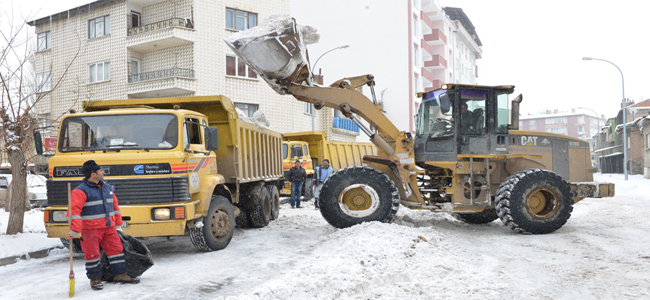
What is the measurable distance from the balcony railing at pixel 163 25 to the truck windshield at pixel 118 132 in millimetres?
19899

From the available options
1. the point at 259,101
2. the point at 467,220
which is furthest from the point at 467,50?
the point at 467,220

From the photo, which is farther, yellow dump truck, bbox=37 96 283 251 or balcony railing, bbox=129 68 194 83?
balcony railing, bbox=129 68 194 83

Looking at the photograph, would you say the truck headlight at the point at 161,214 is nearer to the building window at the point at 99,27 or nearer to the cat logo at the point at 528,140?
the cat logo at the point at 528,140

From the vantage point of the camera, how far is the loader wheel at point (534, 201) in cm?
1007

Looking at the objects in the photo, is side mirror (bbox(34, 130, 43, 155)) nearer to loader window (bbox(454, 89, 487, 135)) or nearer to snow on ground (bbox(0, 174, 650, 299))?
snow on ground (bbox(0, 174, 650, 299))

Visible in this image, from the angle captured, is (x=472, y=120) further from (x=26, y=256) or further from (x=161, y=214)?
(x=26, y=256)

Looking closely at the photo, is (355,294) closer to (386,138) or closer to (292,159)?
(386,138)

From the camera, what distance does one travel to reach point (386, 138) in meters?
11.1

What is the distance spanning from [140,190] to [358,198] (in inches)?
167

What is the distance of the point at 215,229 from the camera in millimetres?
8758

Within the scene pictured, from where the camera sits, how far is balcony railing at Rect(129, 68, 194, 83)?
27375mm

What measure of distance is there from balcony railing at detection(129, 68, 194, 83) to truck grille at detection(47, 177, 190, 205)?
2025cm

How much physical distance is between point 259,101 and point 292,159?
10.5 m

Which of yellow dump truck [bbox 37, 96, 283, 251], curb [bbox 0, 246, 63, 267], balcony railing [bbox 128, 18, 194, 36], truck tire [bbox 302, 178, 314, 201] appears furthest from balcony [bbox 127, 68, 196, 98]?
curb [bbox 0, 246, 63, 267]
